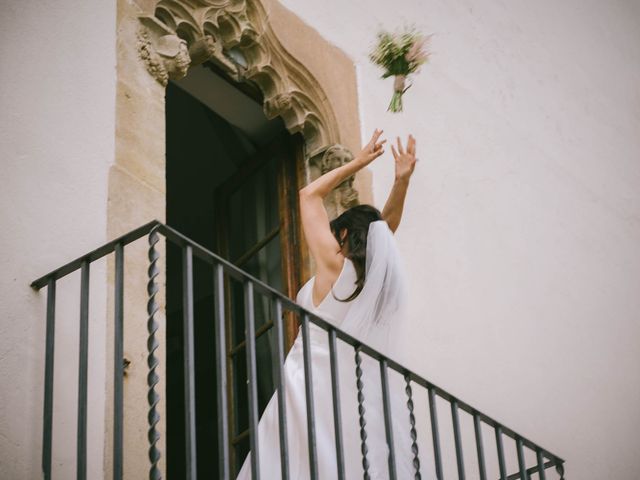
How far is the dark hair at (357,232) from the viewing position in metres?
4.40

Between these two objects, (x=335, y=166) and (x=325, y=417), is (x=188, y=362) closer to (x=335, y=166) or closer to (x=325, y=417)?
(x=325, y=417)

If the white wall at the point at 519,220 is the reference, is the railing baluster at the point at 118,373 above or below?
below

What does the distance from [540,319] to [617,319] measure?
3.77 feet

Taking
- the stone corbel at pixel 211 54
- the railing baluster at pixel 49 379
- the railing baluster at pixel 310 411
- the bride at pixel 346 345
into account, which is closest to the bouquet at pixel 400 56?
the bride at pixel 346 345

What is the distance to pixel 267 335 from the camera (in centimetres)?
550

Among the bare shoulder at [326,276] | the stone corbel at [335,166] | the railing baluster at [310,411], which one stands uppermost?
the stone corbel at [335,166]

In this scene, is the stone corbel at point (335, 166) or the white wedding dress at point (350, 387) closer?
the white wedding dress at point (350, 387)

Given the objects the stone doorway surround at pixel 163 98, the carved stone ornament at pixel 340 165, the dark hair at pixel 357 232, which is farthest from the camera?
the carved stone ornament at pixel 340 165

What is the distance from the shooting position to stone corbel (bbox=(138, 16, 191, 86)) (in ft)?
15.1

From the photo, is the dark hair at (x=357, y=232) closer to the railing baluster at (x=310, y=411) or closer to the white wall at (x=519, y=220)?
the railing baluster at (x=310, y=411)

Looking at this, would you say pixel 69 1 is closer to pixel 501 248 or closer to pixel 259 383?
pixel 259 383

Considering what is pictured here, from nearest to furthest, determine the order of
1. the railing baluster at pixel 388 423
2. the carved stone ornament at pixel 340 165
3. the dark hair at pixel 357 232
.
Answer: the railing baluster at pixel 388 423 → the dark hair at pixel 357 232 → the carved stone ornament at pixel 340 165

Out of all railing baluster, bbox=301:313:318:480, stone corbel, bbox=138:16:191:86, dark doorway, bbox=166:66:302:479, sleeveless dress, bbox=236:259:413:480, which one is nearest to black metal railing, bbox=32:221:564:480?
railing baluster, bbox=301:313:318:480

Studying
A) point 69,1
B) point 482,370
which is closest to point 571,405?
point 482,370
